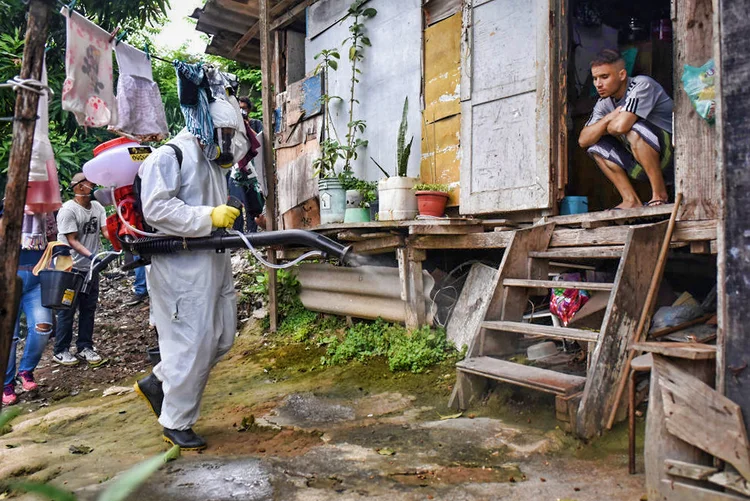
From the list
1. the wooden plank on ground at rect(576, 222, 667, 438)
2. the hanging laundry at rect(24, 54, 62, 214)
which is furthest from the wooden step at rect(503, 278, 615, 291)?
the hanging laundry at rect(24, 54, 62, 214)

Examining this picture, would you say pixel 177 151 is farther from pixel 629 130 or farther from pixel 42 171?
pixel 629 130

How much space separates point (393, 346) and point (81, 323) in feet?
13.5

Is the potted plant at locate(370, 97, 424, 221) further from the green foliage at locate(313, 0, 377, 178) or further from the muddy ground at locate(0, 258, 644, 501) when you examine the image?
the muddy ground at locate(0, 258, 644, 501)

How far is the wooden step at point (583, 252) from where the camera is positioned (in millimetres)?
3738

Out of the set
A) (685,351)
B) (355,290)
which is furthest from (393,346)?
(685,351)

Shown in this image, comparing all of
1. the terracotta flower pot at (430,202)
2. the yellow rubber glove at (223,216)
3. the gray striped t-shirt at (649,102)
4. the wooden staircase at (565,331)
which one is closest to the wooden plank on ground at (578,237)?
the wooden staircase at (565,331)

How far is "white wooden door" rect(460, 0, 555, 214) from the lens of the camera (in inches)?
184

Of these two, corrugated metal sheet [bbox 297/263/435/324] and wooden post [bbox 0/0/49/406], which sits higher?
wooden post [bbox 0/0/49/406]

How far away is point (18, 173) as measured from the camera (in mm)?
1460

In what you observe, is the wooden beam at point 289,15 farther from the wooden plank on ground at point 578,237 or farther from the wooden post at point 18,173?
the wooden post at point 18,173

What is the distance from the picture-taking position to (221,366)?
6.53 metres

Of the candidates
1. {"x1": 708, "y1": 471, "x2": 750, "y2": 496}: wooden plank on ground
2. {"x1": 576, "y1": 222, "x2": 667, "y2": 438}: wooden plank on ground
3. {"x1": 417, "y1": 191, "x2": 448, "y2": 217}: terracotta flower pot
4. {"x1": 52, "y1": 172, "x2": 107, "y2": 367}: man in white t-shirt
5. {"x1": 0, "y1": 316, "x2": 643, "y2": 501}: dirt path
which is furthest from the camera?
{"x1": 52, "y1": 172, "x2": 107, "y2": 367}: man in white t-shirt

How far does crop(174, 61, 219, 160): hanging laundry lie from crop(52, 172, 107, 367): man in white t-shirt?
134 inches

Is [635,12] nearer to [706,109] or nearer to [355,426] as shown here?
[706,109]
